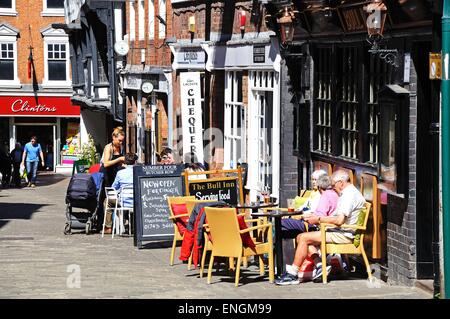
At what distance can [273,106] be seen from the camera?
63.2 ft

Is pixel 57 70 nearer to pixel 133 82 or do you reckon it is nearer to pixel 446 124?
pixel 133 82

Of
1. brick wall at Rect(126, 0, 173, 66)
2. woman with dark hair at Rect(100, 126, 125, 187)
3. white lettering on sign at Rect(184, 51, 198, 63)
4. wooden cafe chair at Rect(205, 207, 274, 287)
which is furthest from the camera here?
brick wall at Rect(126, 0, 173, 66)

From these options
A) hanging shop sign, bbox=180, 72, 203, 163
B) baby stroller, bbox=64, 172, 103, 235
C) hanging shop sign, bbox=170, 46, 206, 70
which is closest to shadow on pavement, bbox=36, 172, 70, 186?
hanging shop sign, bbox=170, 46, 206, 70

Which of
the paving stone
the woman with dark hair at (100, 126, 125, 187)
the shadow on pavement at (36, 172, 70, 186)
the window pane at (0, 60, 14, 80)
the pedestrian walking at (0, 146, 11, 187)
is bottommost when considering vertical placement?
the shadow on pavement at (36, 172, 70, 186)

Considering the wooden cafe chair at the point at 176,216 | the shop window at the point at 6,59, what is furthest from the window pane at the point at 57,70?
the wooden cafe chair at the point at 176,216

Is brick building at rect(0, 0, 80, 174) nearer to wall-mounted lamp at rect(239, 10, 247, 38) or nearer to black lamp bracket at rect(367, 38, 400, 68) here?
wall-mounted lamp at rect(239, 10, 247, 38)

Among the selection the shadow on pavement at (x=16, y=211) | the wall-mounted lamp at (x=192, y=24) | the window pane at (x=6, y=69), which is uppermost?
the window pane at (x=6, y=69)

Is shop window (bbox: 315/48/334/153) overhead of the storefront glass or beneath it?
overhead

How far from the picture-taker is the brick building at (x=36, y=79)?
169 feet

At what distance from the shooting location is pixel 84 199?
803 inches

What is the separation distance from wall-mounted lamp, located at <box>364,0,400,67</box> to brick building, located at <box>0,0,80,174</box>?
128 feet

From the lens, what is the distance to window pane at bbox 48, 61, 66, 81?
5206cm

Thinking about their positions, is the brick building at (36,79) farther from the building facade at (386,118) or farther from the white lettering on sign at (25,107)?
the building facade at (386,118)

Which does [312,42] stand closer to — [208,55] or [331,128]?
[331,128]
